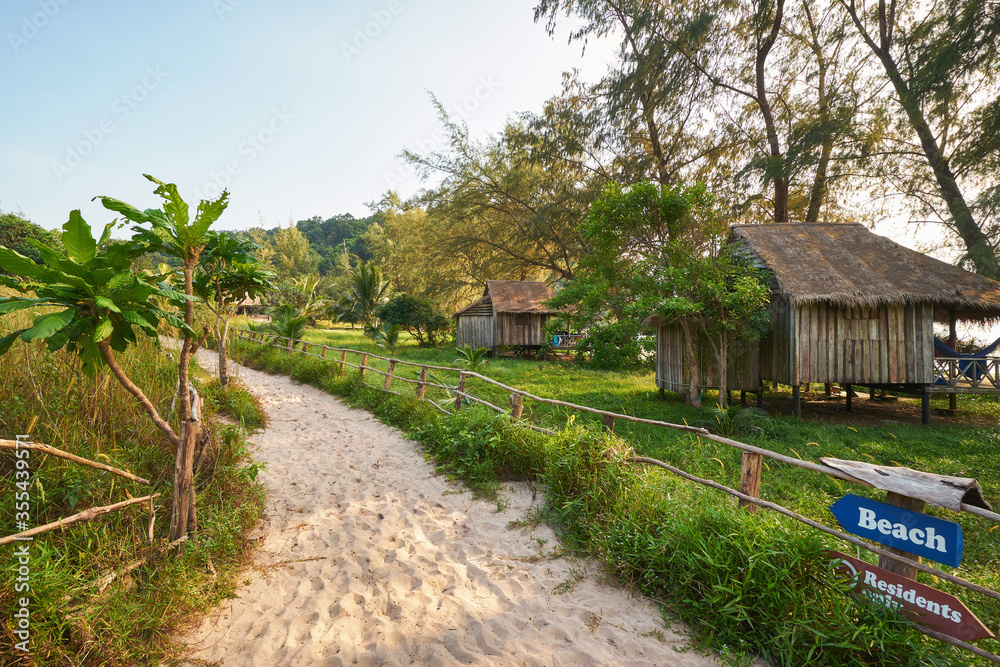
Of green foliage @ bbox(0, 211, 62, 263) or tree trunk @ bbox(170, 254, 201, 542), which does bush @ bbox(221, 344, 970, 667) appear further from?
green foliage @ bbox(0, 211, 62, 263)

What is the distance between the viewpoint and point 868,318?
948cm

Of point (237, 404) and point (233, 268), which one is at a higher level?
point (233, 268)

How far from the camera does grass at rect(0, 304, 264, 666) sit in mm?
2303

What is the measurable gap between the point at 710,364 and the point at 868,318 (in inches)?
127

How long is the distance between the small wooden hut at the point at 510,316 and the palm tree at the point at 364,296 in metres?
7.50

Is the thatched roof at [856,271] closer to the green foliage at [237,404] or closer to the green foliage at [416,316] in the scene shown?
the green foliage at [237,404]

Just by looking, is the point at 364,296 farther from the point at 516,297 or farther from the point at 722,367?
the point at 722,367

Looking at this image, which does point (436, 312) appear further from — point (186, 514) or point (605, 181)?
point (186, 514)

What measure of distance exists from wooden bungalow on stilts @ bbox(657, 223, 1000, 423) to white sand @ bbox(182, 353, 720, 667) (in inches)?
Result: 305

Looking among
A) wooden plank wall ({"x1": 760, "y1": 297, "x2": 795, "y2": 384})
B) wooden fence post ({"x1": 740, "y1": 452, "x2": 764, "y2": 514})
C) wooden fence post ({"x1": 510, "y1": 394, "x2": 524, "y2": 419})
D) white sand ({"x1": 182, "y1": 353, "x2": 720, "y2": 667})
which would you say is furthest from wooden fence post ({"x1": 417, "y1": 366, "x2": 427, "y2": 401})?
wooden plank wall ({"x1": 760, "y1": 297, "x2": 795, "y2": 384})

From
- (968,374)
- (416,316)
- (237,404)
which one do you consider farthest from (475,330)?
(968,374)

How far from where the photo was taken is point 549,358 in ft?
65.6

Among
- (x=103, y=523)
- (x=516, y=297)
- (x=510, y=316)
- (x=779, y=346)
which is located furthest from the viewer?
(x=516, y=297)

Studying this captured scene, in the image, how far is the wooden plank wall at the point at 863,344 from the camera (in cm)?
936
